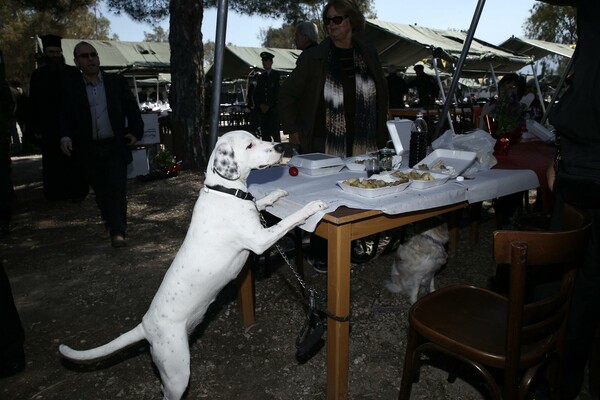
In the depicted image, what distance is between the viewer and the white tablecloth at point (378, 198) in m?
1.92

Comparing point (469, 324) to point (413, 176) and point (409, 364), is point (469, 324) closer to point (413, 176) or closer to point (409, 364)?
point (409, 364)

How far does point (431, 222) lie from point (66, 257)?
155 inches

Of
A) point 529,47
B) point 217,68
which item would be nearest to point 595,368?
point 217,68

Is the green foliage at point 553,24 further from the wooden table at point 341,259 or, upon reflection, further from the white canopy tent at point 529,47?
the wooden table at point 341,259

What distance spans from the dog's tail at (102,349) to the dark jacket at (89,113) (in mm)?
2823

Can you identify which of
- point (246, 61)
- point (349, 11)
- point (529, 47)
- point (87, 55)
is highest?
point (529, 47)

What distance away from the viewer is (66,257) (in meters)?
4.42

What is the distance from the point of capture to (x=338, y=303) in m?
1.94

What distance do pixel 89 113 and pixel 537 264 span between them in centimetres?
422

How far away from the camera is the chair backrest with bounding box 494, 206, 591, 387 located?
131 centimetres

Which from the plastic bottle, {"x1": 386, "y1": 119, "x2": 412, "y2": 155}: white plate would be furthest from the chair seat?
{"x1": 386, "y1": 119, "x2": 412, "y2": 155}: white plate

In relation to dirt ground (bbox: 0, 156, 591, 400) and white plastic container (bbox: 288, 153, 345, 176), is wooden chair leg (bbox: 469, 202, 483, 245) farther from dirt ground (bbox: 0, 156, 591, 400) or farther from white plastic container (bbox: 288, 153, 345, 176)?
white plastic container (bbox: 288, 153, 345, 176)

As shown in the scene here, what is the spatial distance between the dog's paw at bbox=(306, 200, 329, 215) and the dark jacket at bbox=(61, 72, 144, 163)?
3.15 metres


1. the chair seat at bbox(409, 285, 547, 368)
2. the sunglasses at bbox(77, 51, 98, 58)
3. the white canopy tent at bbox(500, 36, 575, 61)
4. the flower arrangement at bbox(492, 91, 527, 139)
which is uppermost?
the white canopy tent at bbox(500, 36, 575, 61)
